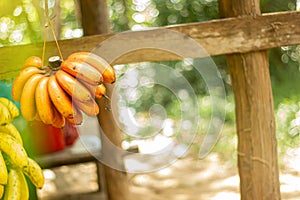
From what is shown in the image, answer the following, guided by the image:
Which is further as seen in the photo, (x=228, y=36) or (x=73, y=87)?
(x=228, y=36)

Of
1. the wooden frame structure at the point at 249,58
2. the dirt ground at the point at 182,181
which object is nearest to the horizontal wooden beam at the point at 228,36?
the wooden frame structure at the point at 249,58

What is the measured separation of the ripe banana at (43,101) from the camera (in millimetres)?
1829

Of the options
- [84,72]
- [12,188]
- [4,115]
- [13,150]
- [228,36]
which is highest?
[228,36]

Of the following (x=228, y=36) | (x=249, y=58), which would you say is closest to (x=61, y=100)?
(x=228, y=36)

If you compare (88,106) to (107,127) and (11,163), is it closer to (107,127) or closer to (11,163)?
(11,163)

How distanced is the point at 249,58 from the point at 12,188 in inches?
59.1

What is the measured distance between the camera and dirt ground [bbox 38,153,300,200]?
5.20 meters

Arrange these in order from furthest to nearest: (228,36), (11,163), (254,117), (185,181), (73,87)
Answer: (185,181) → (254,117) → (228,36) → (11,163) → (73,87)

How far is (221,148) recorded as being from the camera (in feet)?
20.3

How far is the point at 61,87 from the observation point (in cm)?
184

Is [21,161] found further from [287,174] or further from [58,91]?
[287,174]

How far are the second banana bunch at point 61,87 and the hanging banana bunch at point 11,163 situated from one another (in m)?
0.08

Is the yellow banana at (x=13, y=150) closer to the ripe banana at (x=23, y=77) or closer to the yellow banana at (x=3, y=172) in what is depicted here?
the yellow banana at (x=3, y=172)

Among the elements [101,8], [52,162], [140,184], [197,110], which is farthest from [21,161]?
[197,110]
